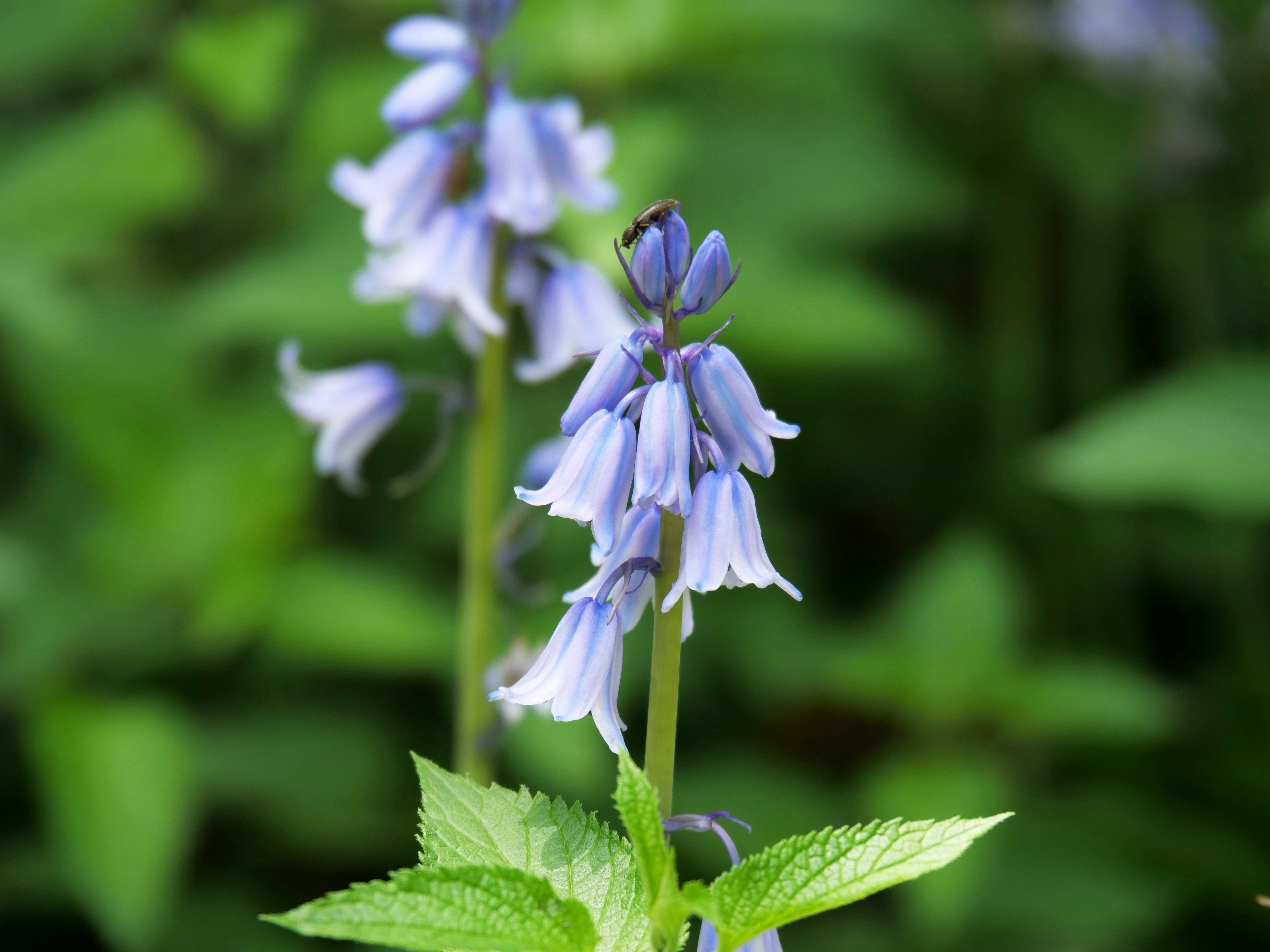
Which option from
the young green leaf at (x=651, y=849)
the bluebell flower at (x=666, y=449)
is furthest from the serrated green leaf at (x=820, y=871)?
the bluebell flower at (x=666, y=449)

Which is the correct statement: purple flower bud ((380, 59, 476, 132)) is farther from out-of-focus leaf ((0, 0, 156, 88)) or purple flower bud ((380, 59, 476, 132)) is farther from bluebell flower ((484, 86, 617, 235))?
out-of-focus leaf ((0, 0, 156, 88))

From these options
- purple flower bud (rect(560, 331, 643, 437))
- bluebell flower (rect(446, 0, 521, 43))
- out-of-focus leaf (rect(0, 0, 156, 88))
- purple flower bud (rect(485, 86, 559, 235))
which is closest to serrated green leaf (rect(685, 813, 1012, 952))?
purple flower bud (rect(560, 331, 643, 437))

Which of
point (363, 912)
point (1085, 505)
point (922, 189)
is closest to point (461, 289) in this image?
point (363, 912)

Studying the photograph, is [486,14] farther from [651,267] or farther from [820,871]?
[820,871]

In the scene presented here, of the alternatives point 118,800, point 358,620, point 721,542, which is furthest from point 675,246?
point 118,800

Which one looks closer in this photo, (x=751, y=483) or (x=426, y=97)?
(x=426, y=97)

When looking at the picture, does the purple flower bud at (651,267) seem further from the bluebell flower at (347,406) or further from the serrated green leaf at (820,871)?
the bluebell flower at (347,406)

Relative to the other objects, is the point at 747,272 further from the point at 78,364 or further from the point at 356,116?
the point at 78,364

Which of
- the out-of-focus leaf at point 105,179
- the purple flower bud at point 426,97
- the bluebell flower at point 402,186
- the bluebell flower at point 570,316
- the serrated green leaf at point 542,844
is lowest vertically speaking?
the serrated green leaf at point 542,844
